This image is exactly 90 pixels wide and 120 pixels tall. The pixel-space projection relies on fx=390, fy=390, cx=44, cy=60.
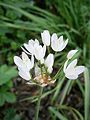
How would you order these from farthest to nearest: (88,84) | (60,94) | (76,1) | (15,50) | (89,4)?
(89,4)
(76,1)
(15,50)
(60,94)
(88,84)

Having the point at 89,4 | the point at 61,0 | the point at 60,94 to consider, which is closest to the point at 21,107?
the point at 60,94

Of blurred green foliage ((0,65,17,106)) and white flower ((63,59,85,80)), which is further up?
white flower ((63,59,85,80))

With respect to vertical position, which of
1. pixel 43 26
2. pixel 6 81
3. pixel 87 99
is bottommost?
pixel 87 99

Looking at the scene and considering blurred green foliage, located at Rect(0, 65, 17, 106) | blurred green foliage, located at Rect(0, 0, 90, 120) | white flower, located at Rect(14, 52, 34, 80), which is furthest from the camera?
blurred green foliage, located at Rect(0, 0, 90, 120)

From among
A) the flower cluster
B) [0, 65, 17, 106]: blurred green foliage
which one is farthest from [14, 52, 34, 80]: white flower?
[0, 65, 17, 106]: blurred green foliage

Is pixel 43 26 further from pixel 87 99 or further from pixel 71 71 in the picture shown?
pixel 71 71

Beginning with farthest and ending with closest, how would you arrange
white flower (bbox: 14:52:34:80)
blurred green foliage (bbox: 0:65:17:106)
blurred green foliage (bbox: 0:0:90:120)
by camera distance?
blurred green foliage (bbox: 0:0:90:120) < blurred green foliage (bbox: 0:65:17:106) < white flower (bbox: 14:52:34:80)

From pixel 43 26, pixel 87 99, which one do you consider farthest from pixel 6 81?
pixel 43 26

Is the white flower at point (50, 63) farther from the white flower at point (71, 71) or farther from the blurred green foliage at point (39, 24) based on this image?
the blurred green foliage at point (39, 24)

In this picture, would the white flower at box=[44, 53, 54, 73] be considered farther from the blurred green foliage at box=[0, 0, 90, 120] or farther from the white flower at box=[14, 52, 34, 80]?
the blurred green foliage at box=[0, 0, 90, 120]

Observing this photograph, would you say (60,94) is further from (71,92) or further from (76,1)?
(76,1)

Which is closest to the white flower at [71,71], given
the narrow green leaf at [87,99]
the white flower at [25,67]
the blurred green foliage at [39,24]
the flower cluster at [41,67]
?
the flower cluster at [41,67]
